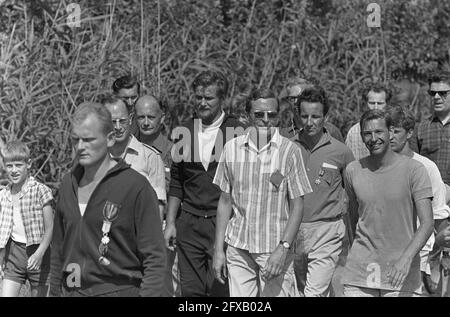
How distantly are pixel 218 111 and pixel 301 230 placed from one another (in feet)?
4.08

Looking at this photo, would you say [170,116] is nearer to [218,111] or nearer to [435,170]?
[218,111]

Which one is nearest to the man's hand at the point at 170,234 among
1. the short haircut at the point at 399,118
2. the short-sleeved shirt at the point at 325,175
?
the short-sleeved shirt at the point at 325,175

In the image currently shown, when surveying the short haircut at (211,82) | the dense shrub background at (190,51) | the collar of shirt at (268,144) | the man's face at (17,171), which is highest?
the dense shrub background at (190,51)

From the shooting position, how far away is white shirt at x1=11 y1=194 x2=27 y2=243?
30.2ft

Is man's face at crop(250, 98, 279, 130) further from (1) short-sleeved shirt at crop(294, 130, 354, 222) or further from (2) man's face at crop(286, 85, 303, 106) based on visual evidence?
(2) man's face at crop(286, 85, 303, 106)

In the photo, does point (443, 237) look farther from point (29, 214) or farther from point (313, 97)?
point (29, 214)

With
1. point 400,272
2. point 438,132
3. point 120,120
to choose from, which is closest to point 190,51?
point 438,132

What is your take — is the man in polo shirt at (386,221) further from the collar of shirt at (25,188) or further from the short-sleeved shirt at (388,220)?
A: the collar of shirt at (25,188)

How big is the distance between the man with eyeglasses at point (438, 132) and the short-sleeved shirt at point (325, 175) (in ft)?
3.48

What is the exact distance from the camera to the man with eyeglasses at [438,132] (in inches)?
401

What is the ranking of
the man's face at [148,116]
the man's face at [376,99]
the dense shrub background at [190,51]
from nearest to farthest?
1. the man's face at [148,116]
2. the man's face at [376,99]
3. the dense shrub background at [190,51]

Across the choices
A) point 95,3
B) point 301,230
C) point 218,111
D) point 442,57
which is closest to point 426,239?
point 301,230

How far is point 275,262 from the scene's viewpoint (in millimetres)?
8156

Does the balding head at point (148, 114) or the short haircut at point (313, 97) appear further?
the balding head at point (148, 114)
